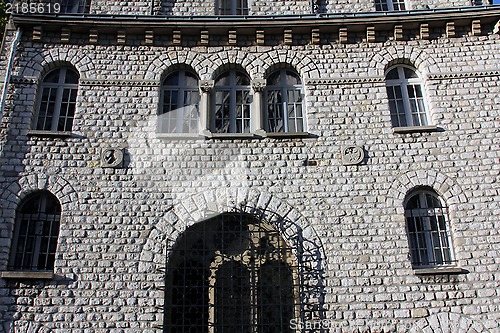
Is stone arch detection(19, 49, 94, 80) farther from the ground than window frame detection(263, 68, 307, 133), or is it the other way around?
stone arch detection(19, 49, 94, 80)

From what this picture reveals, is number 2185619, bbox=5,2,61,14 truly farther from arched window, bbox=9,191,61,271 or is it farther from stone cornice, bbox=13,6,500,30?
arched window, bbox=9,191,61,271

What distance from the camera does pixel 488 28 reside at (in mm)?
13914

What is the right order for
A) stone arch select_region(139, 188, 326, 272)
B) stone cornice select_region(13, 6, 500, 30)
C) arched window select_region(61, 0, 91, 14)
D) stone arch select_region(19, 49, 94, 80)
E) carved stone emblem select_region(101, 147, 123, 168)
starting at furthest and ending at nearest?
arched window select_region(61, 0, 91, 14), stone cornice select_region(13, 6, 500, 30), stone arch select_region(19, 49, 94, 80), carved stone emblem select_region(101, 147, 123, 168), stone arch select_region(139, 188, 326, 272)

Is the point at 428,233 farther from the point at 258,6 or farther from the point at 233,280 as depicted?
the point at 258,6

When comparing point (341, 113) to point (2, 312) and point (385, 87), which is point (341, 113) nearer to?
point (385, 87)

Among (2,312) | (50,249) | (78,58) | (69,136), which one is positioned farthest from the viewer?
(78,58)

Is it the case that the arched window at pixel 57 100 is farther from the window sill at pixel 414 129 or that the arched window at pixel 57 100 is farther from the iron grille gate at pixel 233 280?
the window sill at pixel 414 129

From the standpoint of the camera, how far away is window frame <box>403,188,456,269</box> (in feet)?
38.8

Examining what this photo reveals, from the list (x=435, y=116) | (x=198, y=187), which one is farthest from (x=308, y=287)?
(x=435, y=116)

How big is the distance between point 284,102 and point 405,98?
10.6 ft

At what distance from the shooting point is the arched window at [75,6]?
1473 cm

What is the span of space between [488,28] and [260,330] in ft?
33.0

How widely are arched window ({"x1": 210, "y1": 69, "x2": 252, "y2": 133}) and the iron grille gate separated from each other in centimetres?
247

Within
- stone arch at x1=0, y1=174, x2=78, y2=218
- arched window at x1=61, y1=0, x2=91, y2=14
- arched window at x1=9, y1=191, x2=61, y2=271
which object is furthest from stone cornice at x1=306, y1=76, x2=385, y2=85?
arched window at x1=9, y1=191, x2=61, y2=271
